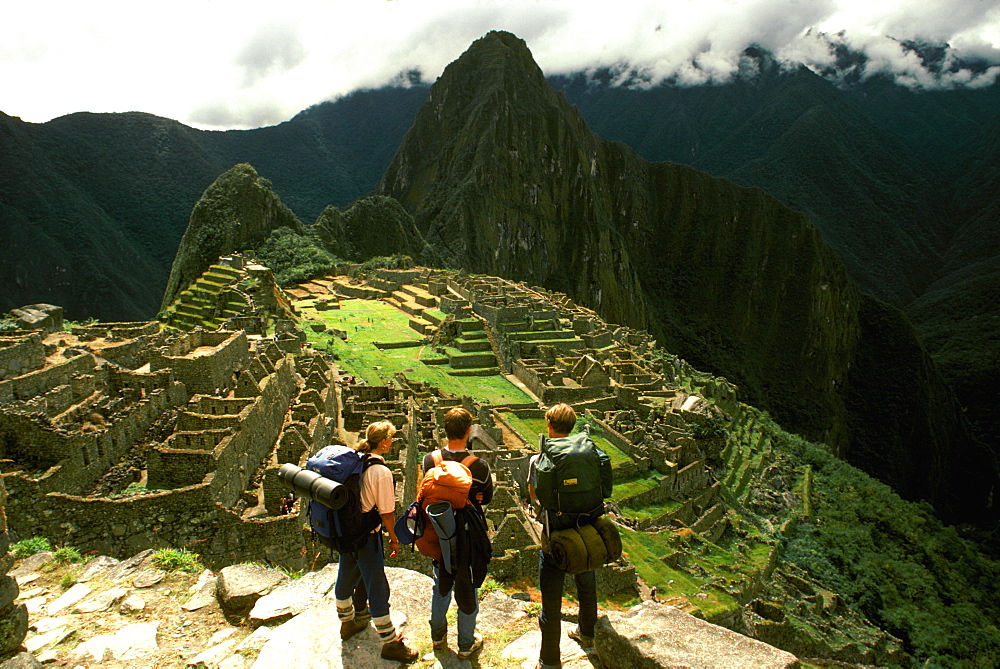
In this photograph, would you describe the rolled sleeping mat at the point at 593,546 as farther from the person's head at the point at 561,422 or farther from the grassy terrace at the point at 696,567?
the grassy terrace at the point at 696,567

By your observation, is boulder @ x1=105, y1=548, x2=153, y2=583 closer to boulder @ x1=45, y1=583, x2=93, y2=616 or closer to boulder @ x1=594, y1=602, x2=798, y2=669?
boulder @ x1=45, y1=583, x2=93, y2=616

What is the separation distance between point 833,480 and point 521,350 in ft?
65.8

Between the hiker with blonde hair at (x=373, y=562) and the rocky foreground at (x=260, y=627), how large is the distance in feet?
0.57

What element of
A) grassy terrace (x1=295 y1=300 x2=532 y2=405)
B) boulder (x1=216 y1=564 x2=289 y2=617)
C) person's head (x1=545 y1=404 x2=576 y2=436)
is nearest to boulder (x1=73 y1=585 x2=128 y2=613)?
boulder (x1=216 y1=564 x2=289 y2=617)

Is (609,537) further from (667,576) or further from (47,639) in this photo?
(667,576)

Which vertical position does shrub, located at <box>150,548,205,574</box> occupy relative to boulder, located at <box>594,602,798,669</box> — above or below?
below

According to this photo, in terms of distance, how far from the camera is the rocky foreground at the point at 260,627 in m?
5.01

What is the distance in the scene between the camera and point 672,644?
492cm

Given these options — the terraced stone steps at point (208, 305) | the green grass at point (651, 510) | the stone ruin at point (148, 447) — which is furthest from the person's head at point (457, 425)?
the terraced stone steps at point (208, 305)

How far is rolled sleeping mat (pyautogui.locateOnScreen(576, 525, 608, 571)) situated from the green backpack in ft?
0.25

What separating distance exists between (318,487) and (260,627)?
70.1 inches

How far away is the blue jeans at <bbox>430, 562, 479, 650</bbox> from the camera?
521cm

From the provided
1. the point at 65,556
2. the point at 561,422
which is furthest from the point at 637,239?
the point at 65,556

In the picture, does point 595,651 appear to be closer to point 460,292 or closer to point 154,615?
point 154,615
